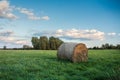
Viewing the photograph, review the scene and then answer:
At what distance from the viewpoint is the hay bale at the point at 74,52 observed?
17.8m

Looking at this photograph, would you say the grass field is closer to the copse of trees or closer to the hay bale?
the hay bale

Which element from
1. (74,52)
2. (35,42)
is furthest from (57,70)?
(35,42)

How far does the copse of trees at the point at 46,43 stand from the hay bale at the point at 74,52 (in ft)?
146

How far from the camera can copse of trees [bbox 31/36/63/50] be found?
64.2m

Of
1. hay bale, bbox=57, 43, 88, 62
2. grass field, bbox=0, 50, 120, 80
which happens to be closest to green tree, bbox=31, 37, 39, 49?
hay bale, bbox=57, 43, 88, 62

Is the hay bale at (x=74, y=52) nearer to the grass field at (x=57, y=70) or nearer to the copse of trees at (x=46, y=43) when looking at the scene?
the grass field at (x=57, y=70)

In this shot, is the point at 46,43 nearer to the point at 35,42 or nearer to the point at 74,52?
the point at 35,42

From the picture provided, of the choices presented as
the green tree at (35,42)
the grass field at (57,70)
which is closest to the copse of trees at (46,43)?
the green tree at (35,42)

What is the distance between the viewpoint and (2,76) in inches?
404

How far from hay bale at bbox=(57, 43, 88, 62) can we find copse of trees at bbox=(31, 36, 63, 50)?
4448cm

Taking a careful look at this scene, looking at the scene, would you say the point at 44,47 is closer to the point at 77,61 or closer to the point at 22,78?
the point at 77,61

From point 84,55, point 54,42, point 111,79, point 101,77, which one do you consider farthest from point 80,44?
point 54,42

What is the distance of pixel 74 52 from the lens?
1783 cm

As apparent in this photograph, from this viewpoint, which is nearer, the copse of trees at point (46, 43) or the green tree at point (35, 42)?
the copse of trees at point (46, 43)
